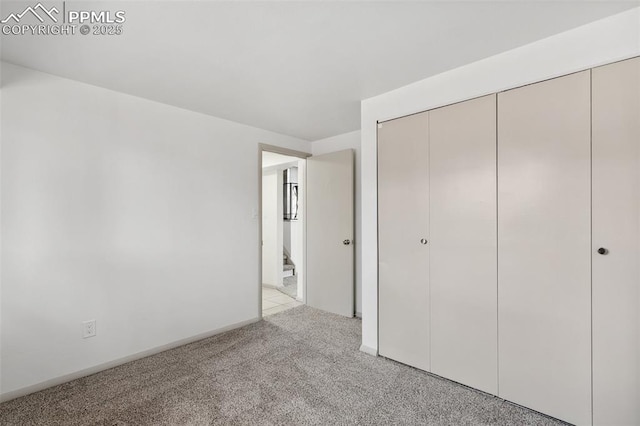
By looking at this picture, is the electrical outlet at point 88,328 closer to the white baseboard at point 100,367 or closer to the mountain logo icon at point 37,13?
the white baseboard at point 100,367

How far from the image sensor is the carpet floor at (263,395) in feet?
5.81

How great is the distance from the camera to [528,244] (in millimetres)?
1824

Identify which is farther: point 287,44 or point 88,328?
point 88,328

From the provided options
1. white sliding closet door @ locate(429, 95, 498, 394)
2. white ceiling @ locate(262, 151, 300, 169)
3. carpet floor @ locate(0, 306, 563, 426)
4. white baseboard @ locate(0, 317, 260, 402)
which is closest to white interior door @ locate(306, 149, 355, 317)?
white ceiling @ locate(262, 151, 300, 169)

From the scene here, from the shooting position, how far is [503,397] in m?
1.92

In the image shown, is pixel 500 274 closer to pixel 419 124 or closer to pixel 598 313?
pixel 598 313

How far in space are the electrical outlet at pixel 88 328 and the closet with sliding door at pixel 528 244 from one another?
243 cm

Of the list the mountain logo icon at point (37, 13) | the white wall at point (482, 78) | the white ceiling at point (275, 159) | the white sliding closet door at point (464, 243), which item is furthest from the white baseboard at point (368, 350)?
the mountain logo icon at point (37, 13)

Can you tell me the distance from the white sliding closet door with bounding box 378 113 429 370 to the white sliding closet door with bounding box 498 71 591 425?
53 cm

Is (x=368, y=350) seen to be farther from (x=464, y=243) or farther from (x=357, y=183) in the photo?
(x=357, y=183)

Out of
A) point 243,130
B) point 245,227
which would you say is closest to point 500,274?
point 245,227

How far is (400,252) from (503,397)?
46.1 inches

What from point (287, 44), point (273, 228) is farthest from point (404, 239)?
point (273, 228)

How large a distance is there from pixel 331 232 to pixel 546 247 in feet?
7.76
